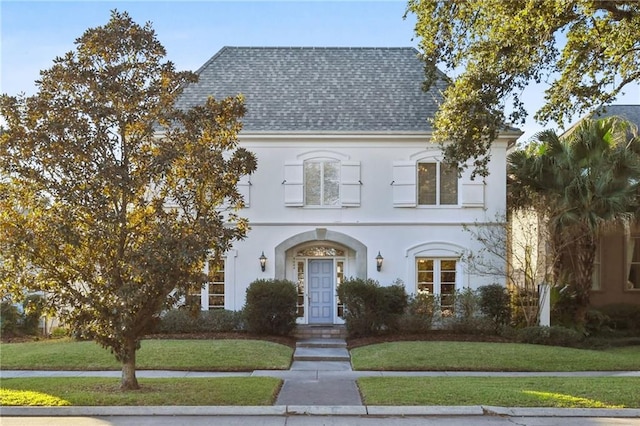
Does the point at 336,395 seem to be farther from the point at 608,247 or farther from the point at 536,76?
the point at 608,247

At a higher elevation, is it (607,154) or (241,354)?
(607,154)

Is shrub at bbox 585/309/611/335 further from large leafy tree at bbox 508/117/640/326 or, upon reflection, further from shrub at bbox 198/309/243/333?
shrub at bbox 198/309/243/333

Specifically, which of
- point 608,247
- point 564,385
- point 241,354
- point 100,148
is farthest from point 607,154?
point 100,148

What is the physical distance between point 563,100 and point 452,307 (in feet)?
27.1

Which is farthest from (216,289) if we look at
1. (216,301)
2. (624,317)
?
(624,317)

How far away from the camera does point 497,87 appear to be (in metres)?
13.2

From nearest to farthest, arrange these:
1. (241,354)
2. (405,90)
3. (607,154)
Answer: (241,354) < (607,154) < (405,90)

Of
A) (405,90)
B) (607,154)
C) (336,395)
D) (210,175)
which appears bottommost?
(336,395)

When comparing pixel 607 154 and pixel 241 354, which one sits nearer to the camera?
pixel 241 354

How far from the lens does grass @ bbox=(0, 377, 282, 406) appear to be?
10062 millimetres

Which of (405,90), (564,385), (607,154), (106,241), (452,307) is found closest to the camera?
(106,241)

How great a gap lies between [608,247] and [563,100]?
37.5ft

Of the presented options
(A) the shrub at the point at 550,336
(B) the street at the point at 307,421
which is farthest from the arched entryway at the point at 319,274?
(B) the street at the point at 307,421

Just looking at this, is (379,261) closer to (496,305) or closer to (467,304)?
(467,304)
